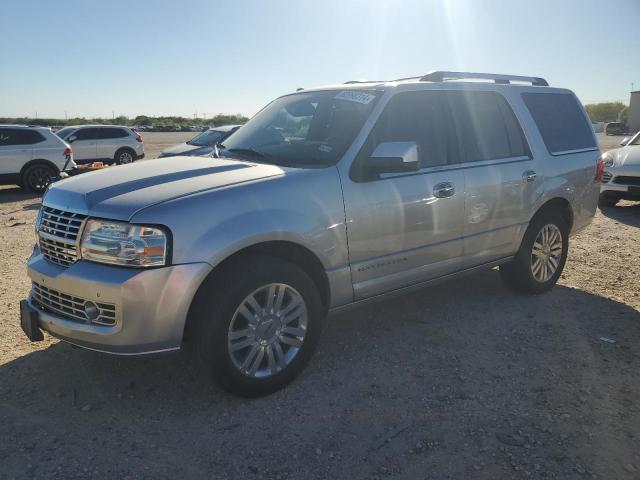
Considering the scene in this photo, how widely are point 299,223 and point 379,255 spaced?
74 cm

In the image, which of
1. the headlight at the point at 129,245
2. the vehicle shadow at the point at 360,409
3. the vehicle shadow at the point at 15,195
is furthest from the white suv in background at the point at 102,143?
the headlight at the point at 129,245

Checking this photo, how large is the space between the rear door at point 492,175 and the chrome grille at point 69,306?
272 centimetres

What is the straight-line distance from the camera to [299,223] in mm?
3199

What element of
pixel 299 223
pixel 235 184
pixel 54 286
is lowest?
pixel 54 286

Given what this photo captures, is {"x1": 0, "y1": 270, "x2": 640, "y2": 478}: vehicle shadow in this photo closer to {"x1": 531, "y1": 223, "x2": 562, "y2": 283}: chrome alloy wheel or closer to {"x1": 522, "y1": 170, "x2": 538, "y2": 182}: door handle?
{"x1": 531, "y1": 223, "x2": 562, "y2": 283}: chrome alloy wheel

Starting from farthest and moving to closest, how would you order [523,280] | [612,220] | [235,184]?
[612,220] < [523,280] < [235,184]

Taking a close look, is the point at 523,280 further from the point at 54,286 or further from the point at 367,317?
the point at 54,286

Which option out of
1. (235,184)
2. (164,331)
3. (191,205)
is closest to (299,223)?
(235,184)

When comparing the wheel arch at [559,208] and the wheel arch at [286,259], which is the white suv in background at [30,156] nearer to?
the wheel arch at [286,259]

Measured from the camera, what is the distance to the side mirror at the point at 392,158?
11.3 ft

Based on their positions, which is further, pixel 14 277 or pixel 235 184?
pixel 14 277

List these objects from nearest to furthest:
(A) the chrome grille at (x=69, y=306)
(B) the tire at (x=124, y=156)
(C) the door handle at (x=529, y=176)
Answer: (A) the chrome grille at (x=69, y=306), (C) the door handle at (x=529, y=176), (B) the tire at (x=124, y=156)

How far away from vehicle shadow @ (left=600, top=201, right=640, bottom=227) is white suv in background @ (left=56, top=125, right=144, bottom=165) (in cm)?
1528

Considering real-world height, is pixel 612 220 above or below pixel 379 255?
below
